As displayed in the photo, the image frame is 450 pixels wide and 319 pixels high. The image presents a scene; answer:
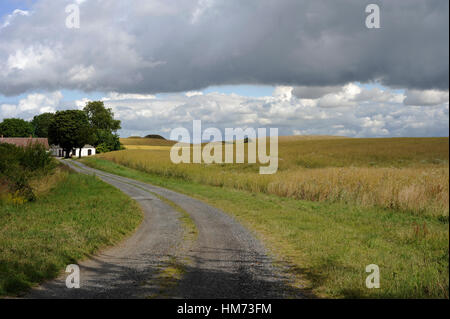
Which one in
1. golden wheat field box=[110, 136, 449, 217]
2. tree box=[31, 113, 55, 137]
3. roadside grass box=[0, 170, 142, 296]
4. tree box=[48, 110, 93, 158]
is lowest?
roadside grass box=[0, 170, 142, 296]

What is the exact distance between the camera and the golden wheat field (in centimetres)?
798

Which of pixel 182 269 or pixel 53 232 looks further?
pixel 53 232

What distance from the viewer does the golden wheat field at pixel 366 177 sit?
314 inches

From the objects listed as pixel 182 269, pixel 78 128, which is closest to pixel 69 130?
pixel 78 128

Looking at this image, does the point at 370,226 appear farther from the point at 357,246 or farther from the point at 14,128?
the point at 14,128

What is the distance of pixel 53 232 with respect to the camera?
43.2ft

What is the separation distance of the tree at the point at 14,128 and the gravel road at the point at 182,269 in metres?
129

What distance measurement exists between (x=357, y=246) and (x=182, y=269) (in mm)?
5177

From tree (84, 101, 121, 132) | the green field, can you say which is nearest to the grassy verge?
the green field

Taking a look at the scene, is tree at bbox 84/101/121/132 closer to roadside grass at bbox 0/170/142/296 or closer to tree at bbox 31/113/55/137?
tree at bbox 31/113/55/137

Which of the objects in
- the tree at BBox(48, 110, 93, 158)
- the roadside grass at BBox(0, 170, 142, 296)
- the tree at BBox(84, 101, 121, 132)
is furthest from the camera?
the tree at BBox(84, 101, 121, 132)

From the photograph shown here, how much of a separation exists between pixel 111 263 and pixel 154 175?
38690mm

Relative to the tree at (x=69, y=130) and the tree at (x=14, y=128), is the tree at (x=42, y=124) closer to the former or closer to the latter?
the tree at (x=14, y=128)

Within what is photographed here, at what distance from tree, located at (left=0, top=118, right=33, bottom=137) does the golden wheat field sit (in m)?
90.2
